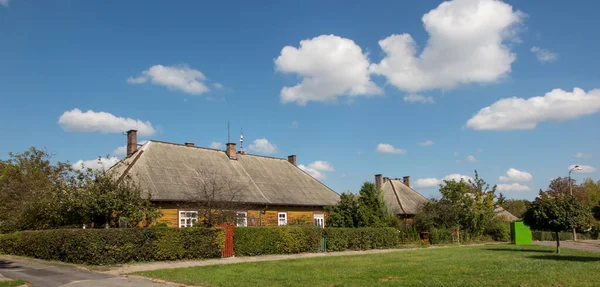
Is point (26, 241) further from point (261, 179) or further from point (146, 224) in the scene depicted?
point (261, 179)

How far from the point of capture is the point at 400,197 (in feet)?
145

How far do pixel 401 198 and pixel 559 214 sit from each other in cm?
2171

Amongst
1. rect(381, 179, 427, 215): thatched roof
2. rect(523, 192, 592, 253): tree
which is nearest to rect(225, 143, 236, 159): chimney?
rect(381, 179, 427, 215): thatched roof

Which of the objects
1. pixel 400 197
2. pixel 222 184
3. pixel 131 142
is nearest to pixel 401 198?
pixel 400 197

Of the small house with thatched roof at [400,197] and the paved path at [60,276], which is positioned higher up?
the small house with thatched roof at [400,197]

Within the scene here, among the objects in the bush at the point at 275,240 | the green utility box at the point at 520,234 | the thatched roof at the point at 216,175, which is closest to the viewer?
the bush at the point at 275,240

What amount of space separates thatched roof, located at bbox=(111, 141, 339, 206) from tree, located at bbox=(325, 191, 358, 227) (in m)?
3.96

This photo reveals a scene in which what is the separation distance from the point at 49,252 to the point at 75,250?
246 centimetres

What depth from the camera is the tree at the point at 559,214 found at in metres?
22.7

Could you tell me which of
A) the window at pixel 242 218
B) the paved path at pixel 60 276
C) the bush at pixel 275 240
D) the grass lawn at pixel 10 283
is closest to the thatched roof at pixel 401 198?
the window at pixel 242 218

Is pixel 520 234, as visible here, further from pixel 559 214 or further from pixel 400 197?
pixel 559 214

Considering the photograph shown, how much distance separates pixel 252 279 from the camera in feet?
45.4

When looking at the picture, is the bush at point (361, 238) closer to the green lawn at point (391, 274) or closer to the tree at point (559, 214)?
the green lawn at point (391, 274)

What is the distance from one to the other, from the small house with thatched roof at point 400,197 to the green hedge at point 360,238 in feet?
30.5
